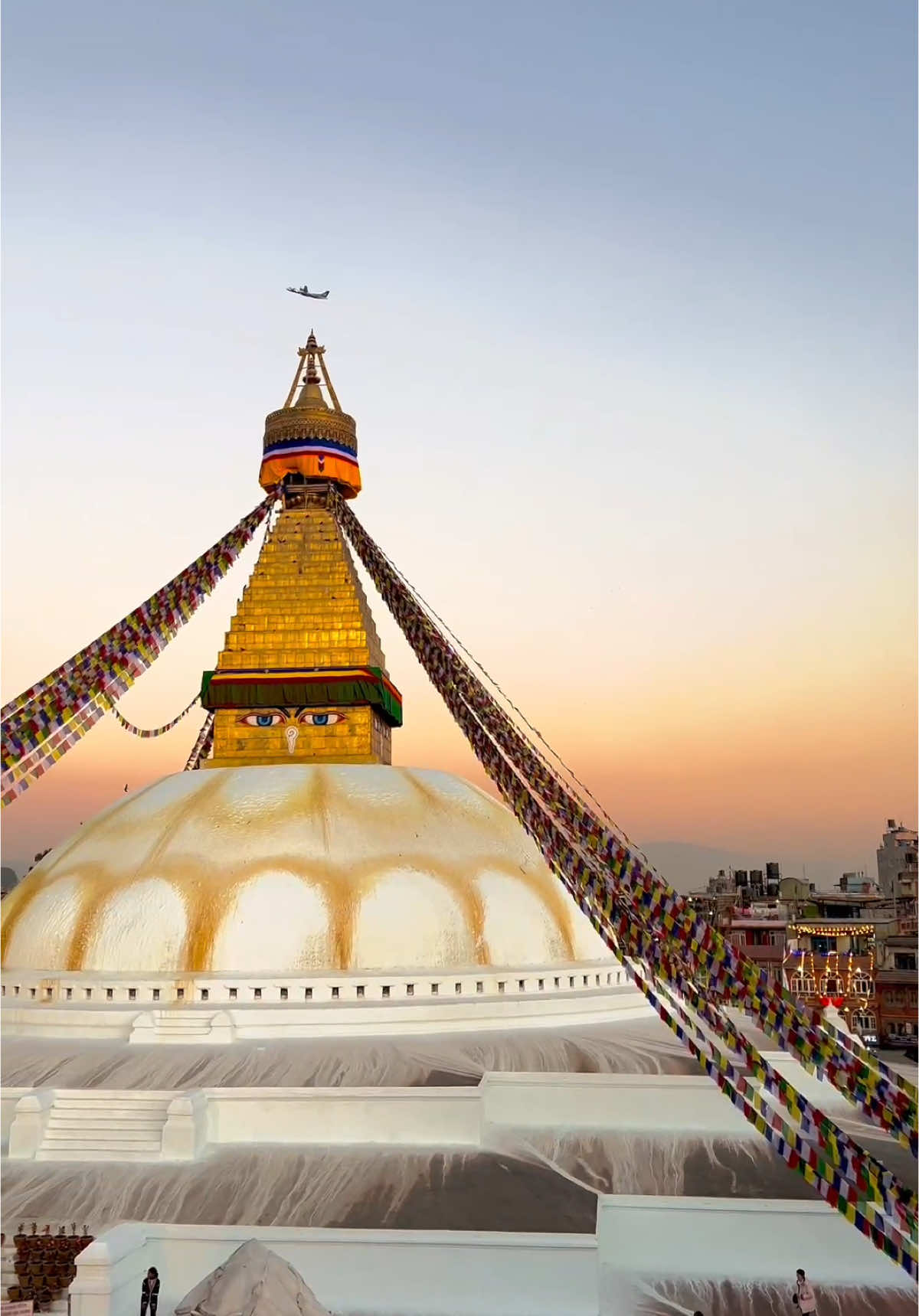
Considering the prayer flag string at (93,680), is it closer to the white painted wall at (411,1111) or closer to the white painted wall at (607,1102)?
the white painted wall at (411,1111)

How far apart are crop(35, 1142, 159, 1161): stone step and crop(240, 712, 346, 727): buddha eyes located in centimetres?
596

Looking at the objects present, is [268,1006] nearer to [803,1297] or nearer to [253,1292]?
[253,1292]

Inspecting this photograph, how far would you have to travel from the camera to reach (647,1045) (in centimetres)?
1101

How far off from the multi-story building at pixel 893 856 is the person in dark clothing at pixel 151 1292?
143ft

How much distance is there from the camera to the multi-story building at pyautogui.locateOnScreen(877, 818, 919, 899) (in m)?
48.5

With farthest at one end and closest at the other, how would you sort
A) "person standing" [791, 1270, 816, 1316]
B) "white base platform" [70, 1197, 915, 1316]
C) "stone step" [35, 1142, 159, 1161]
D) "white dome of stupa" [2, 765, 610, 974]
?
"white dome of stupa" [2, 765, 610, 974], "stone step" [35, 1142, 159, 1161], "white base platform" [70, 1197, 915, 1316], "person standing" [791, 1270, 816, 1316]

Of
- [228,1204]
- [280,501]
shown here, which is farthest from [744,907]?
[228,1204]

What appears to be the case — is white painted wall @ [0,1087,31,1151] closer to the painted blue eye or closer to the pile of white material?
the pile of white material

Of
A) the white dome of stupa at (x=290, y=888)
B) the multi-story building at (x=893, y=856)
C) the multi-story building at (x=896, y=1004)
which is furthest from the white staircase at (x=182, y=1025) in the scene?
the multi-story building at (x=893, y=856)

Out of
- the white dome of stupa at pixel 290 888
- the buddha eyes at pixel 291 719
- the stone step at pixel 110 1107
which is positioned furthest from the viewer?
the buddha eyes at pixel 291 719

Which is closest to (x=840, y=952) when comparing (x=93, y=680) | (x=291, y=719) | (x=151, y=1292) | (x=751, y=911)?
(x=751, y=911)

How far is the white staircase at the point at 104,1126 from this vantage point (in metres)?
9.10

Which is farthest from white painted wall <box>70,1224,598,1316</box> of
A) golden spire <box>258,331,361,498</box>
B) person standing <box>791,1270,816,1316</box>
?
golden spire <box>258,331,361,498</box>

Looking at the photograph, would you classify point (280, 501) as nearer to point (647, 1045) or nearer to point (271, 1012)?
point (271, 1012)
